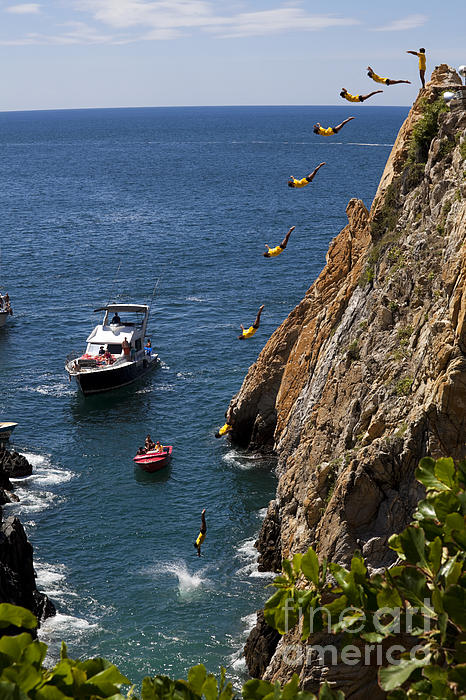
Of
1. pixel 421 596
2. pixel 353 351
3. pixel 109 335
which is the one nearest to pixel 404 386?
pixel 353 351

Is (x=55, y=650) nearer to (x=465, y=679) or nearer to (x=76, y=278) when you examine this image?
(x=465, y=679)

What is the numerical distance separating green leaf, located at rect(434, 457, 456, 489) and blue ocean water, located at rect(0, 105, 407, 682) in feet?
63.4

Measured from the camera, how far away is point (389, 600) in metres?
8.40

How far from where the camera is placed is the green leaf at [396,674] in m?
7.24

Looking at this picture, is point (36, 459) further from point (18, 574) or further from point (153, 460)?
point (18, 574)

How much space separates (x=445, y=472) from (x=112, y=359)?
45.6 metres

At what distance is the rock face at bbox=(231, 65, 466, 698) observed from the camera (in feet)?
64.1

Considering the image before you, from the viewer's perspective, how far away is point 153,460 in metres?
40.8

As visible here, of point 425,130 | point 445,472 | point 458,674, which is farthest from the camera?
point 425,130

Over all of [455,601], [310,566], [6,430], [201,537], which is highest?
[455,601]

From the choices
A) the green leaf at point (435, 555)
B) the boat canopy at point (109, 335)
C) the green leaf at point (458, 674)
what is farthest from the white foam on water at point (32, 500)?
the green leaf at point (458, 674)

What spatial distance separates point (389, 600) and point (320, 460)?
1664 cm

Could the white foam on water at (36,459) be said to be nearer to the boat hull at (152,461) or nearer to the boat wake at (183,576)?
the boat hull at (152,461)

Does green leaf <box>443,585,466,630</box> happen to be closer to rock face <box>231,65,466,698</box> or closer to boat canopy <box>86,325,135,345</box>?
rock face <box>231,65,466,698</box>
